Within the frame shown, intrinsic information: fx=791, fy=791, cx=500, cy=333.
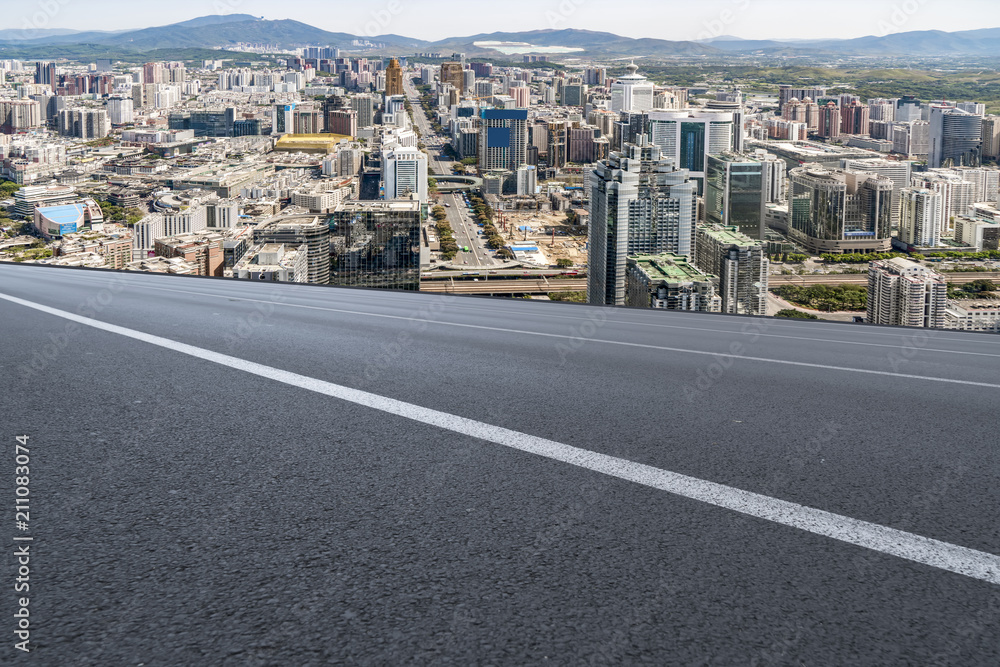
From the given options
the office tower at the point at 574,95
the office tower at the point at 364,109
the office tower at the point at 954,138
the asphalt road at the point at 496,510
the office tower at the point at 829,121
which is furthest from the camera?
the office tower at the point at 574,95

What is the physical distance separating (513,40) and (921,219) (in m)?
51.9

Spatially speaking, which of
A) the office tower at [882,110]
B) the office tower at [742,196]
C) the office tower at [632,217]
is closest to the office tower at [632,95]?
the office tower at [882,110]

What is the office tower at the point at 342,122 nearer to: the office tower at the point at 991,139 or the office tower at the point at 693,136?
the office tower at the point at 693,136

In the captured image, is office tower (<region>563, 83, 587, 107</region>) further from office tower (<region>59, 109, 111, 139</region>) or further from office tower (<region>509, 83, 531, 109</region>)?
office tower (<region>59, 109, 111, 139</region>)

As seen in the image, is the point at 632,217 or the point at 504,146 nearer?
the point at 632,217

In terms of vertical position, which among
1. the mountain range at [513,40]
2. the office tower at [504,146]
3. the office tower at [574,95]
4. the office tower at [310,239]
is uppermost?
the mountain range at [513,40]

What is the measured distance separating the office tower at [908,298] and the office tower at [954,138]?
16.8 m

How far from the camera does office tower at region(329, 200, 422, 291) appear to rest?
9812 millimetres

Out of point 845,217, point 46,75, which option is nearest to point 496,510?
point 845,217

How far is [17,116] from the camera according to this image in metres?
29.9

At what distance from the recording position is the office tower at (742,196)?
17.6 meters

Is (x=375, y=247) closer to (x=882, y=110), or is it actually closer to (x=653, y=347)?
(x=653, y=347)

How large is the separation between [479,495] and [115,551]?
0.31 meters

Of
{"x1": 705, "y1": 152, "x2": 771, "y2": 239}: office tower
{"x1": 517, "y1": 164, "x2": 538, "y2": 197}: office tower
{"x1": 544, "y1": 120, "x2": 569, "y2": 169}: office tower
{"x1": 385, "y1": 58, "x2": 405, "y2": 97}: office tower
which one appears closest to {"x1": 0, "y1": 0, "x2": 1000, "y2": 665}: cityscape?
{"x1": 705, "y1": 152, "x2": 771, "y2": 239}: office tower
